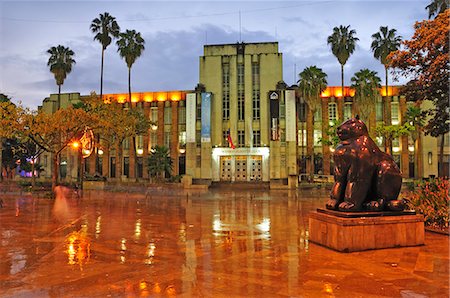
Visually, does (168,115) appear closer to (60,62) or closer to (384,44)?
(60,62)

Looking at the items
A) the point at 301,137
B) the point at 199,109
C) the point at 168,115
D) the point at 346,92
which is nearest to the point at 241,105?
the point at 199,109

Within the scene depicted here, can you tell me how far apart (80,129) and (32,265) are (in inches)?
684

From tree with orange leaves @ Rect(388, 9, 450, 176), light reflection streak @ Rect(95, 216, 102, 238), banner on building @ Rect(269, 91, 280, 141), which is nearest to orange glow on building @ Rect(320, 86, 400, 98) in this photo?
banner on building @ Rect(269, 91, 280, 141)

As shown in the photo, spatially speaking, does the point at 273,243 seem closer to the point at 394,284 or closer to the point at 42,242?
the point at 394,284

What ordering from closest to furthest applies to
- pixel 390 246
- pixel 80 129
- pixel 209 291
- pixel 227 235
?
pixel 209 291 → pixel 390 246 → pixel 227 235 → pixel 80 129

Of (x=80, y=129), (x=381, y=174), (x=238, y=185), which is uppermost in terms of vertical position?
(x=80, y=129)

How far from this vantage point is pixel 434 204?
9.58 meters

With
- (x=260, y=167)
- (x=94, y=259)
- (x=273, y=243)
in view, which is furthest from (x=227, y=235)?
(x=260, y=167)

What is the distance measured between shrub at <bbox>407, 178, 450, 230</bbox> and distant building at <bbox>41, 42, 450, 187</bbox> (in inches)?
1211

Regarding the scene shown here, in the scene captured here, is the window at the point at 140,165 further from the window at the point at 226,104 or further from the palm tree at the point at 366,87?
the palm tree at the point at 366,87

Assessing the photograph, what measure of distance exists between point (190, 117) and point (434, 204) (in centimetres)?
3587

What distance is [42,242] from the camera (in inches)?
316

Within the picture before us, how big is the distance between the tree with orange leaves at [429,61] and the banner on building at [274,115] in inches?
1004

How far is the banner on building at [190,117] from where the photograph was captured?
43594 mm
